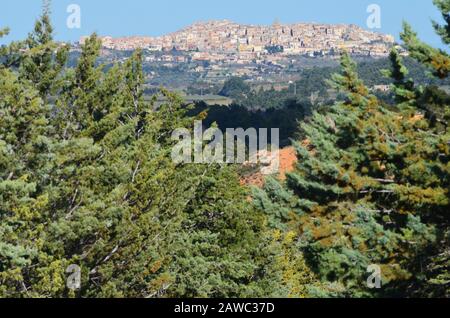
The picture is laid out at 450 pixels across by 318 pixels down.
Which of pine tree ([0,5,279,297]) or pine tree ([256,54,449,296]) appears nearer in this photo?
pine tree ([256,54,449,296])

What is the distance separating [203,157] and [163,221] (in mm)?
9595

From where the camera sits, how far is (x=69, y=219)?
2630 centimetres

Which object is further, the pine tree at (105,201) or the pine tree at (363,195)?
the pine tree at (105,201)

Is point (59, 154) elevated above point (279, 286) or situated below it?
above

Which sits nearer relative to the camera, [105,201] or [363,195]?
[105,201]

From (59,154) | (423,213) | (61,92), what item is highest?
(61,92)

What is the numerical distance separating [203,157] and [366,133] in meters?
17.4

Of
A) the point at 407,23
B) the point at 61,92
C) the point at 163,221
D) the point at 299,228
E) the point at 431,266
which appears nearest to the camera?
the point at 431,266

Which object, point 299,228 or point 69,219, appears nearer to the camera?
point 69,219

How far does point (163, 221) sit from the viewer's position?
33031mm
